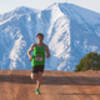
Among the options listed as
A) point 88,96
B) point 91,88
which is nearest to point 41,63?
point 88,96

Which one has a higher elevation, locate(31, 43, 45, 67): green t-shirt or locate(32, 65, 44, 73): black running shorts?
locate(31, 43, 45, 67): green t-shirt

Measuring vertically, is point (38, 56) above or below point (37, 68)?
above

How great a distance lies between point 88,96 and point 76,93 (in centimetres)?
88

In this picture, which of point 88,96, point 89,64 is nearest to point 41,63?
point 88,96

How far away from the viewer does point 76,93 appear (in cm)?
1252

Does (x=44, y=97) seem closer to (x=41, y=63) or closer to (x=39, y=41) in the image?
(x=41, y=63)

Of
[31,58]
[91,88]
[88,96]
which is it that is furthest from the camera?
[91,88]

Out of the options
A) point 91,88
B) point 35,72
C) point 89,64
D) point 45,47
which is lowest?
point 89,64

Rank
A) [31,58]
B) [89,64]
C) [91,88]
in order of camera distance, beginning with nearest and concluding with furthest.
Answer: [31,58]
[91,88]
[89,64]

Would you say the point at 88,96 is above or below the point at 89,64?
above

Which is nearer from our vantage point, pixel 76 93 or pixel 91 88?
pixel 76 93

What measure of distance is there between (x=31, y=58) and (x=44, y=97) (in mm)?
1381

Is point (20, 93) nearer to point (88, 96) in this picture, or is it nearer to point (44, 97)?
point (44, 97)

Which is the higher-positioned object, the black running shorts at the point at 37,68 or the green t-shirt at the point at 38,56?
the green t-shirt at the point at 38,56
